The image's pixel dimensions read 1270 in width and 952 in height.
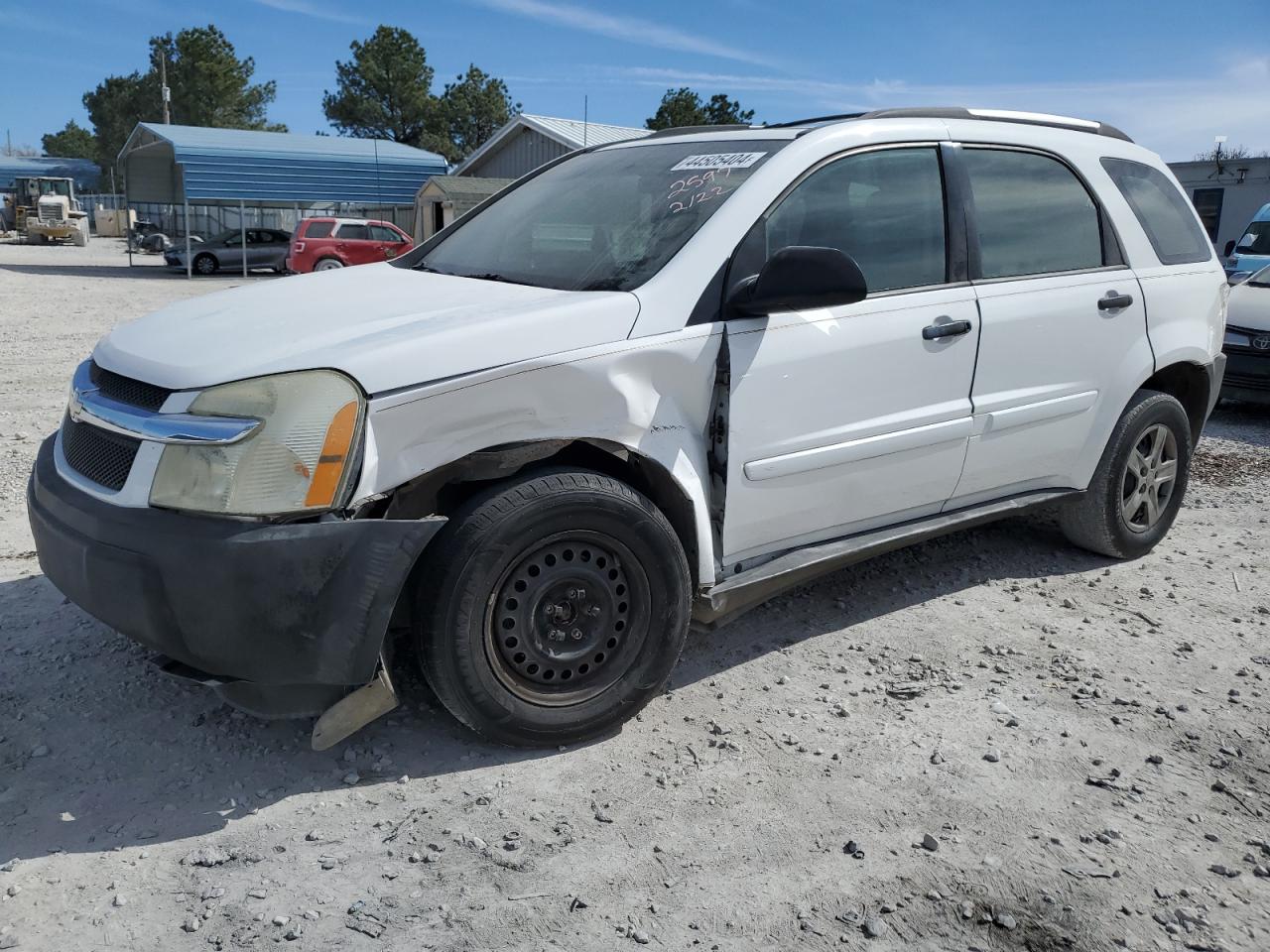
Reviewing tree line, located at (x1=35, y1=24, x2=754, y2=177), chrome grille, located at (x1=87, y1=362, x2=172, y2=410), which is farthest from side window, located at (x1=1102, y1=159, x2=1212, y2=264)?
tree line, located at (x1=35, y1=24, x2=754, y2=177)

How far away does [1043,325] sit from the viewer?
409 cm

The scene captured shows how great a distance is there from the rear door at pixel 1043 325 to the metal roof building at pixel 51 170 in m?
71.0

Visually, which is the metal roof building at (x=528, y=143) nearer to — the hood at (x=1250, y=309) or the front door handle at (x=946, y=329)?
the hood at (x=1250, y=309)

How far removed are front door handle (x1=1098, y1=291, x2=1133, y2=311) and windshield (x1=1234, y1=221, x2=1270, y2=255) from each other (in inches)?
461

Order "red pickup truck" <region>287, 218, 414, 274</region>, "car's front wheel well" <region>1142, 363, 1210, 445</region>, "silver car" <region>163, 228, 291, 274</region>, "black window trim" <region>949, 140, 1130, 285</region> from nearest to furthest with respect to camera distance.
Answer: "black window trim" <region>949, 140, 1130, 285</region>, "car's front wheel well" <region>1142, 363, 1210, 445</region>, "red pickup truck" <region>287, 218, 414, 274</region>, "silver car" <region>163, 228, 291, 274</region>

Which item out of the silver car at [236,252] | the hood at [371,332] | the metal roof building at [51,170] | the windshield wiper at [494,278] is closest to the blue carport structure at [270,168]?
the silver car at [236,252]

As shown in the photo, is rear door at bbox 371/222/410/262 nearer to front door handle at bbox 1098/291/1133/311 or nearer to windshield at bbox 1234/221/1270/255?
windshield at bbox 1234/221/1270/255

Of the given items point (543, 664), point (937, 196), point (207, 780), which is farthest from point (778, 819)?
point (937, 196)

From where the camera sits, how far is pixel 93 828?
9.02 feet

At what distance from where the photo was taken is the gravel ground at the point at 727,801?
2.45 meters

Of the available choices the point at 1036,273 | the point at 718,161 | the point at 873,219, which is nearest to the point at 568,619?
the point at 718,161

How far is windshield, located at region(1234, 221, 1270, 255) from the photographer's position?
14211 millimetres

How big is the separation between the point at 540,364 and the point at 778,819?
1389mm

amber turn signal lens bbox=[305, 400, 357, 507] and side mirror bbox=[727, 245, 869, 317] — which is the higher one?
A: side mirror bbox=[727, 245, 869, 317]
